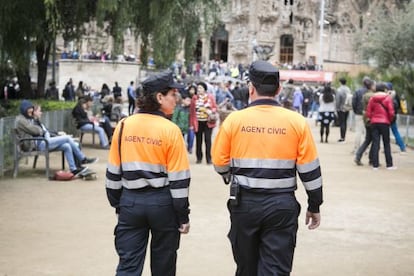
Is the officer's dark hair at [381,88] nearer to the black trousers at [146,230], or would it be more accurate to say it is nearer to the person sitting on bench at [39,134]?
the person sitting on bench at [39,134]

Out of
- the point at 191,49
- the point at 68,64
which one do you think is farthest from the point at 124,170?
the point at 68,64

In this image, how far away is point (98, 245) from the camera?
24.3 feet

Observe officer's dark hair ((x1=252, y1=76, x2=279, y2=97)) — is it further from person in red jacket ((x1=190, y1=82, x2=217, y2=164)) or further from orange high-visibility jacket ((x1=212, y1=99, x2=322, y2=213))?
person in red jacket ((x1=190, y1=82, x2=217, y2=164))

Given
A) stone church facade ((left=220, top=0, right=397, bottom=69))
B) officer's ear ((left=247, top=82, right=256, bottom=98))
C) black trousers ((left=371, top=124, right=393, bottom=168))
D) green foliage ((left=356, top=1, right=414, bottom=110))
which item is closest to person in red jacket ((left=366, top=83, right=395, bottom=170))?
black trousers ((left=371, top=124, right=393, bottom=168))

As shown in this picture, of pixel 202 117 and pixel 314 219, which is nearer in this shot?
pixel 314 219

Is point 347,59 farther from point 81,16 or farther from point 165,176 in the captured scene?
point 165,176

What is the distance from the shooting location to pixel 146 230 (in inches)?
195

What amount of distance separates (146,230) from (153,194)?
269 mm

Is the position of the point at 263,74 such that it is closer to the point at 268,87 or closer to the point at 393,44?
the point at 268,87

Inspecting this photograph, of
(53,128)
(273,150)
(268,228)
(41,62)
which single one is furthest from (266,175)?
(41,62)

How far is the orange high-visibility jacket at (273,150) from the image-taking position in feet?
15.4

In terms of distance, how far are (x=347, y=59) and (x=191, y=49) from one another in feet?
155

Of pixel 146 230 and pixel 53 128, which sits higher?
pixel 146 230

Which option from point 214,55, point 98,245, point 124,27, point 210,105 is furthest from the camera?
point 214,55
